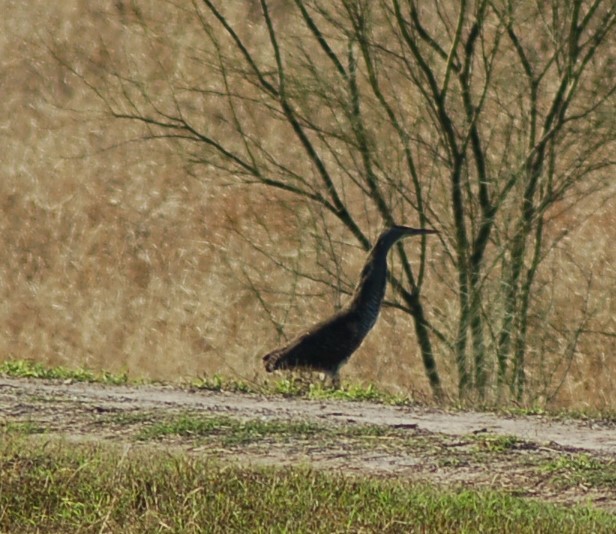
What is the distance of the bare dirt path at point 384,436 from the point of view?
8.91 m

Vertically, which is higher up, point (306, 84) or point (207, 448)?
point (306, 84)

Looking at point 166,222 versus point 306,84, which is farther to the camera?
point 166,222

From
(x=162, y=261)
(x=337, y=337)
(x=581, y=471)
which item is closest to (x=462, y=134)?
(x=337, y=337)

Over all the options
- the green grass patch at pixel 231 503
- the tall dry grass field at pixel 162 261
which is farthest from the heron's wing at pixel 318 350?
the green grass patch at pixel 231 503

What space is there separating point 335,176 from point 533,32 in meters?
3.44

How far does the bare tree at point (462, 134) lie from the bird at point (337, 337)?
3.97 feet

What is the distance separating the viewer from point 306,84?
1528 centimetres

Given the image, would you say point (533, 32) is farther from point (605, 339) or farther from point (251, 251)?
point (251, 251)

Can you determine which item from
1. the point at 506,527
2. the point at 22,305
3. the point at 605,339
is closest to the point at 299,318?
the point at 605,339

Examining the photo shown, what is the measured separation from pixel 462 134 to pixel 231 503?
319 inches

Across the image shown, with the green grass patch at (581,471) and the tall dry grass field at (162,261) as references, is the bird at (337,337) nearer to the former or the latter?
the tall dry grass field at (162,261)

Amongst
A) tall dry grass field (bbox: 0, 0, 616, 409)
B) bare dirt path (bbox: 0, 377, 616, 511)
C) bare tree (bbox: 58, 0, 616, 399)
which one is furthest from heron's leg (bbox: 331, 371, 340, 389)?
tall dry grass field (bbox: 0, 0, 616, 409)

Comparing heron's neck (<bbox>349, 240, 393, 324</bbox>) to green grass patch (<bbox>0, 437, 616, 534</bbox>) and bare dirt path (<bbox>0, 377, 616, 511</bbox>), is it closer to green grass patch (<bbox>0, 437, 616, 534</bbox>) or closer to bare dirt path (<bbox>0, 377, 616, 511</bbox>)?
bare dirt path (<bbox>0, 377, 616, 511</bbox>)

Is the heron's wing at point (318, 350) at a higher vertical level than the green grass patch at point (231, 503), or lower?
higher
